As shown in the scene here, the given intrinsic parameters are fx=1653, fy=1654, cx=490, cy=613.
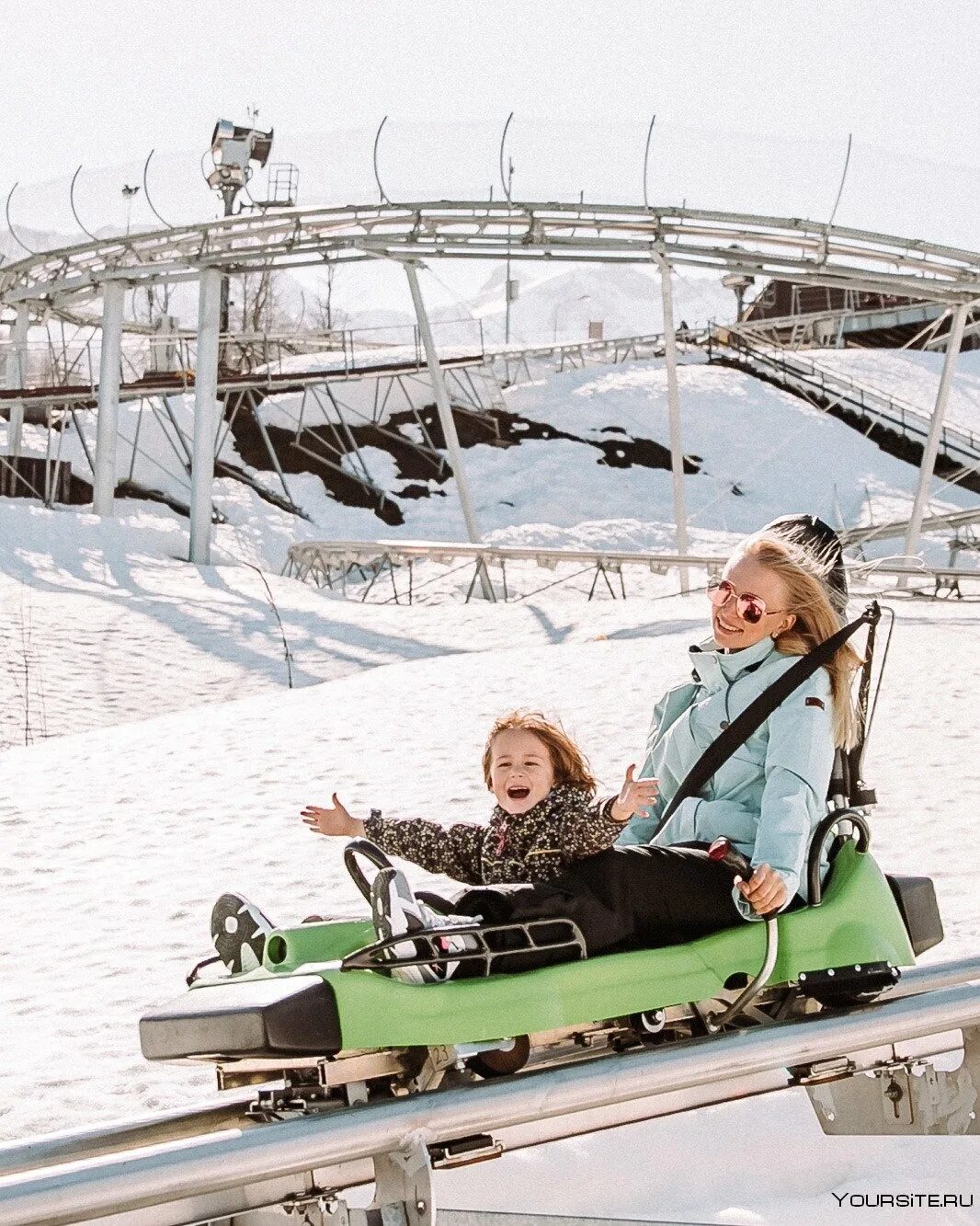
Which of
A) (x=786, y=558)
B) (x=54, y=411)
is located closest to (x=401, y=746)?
(x=786, y=558)

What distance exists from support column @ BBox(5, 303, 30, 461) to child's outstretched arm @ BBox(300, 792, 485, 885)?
78.5 feet

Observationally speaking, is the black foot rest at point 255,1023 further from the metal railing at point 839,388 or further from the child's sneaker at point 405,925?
the metal railing at point 839,388

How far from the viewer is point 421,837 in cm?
360

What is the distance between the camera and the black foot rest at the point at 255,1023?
2.84 metres

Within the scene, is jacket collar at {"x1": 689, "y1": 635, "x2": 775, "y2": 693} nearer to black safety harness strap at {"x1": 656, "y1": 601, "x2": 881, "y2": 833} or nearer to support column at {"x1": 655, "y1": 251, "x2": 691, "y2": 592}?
black safety harness strap at {"x1": 656, "y1": 601, "x2": 881, "y2": 833}

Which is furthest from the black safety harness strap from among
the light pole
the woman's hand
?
the light pole

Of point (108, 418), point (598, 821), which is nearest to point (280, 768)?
point (598, 821)

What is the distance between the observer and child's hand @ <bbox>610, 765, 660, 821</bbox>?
3379 mm

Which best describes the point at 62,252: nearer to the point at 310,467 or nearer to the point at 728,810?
the point at 310,467

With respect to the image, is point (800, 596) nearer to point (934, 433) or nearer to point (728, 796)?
point (728, 796)

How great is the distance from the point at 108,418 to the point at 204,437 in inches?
70.6

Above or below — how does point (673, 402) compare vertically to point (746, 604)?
above

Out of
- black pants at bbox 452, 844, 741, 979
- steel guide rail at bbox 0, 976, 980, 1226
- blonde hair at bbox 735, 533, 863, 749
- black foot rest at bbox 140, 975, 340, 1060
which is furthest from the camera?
blonde hair at bbox 735, 533, 863, 749

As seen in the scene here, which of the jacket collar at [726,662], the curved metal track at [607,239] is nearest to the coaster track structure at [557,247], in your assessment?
the curved metal track at [607,239]
